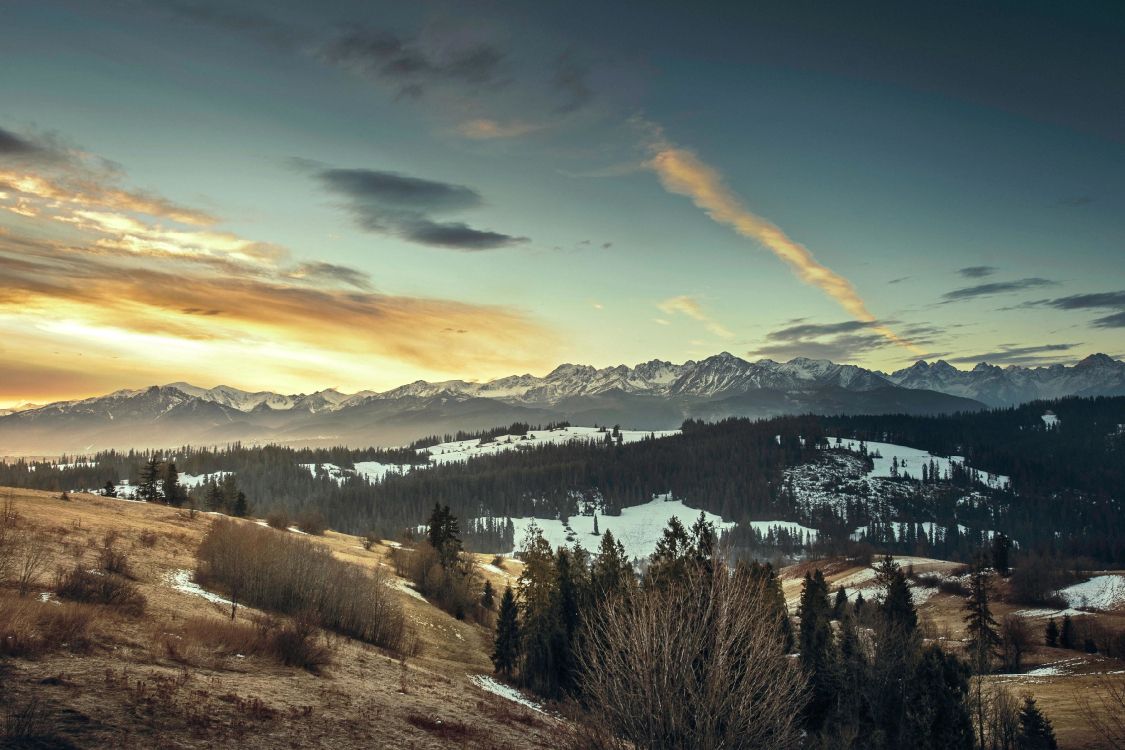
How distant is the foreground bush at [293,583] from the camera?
4244cm

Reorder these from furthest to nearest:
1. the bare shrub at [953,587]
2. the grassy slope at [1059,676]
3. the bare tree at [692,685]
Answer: the bare shrub at [953,587] → the grassy slope at [1059,676] → the bare tree at [692,685]

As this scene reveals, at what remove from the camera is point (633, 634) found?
2055 centimetres

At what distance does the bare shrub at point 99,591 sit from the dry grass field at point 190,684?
2.06ft

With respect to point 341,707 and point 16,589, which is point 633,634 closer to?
point 341,707

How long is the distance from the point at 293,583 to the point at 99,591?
14881 mm

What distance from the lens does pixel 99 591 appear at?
29641mm

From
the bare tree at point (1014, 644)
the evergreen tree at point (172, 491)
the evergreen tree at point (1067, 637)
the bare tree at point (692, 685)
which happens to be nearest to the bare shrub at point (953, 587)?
the evergreen tree at point (1067, 637)

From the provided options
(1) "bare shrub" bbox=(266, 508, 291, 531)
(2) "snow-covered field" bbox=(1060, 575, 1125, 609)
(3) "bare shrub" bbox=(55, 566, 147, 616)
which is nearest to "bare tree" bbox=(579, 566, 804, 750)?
(3) "bare shrub" bbox=(55, 566, 147, 616)

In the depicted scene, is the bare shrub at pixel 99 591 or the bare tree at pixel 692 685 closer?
the bare tree at pixel 692 685

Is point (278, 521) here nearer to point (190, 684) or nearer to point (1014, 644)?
point (190, 684)

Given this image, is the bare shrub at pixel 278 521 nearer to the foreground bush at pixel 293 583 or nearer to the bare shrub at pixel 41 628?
the foreground bush at pixel 293 583

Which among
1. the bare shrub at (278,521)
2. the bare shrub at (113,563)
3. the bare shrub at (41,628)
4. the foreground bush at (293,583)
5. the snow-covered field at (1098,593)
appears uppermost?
the bare shrub at (41,628)

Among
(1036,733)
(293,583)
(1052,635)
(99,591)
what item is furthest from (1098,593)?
(99,591)

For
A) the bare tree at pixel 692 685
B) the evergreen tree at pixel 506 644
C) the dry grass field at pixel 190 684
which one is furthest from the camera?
the evergreen tree at pixel 506 644
